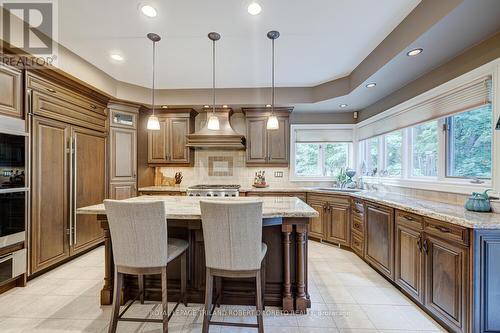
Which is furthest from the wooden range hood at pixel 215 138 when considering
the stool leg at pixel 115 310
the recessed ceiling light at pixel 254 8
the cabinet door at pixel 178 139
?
the stool leg at pixel 115 310

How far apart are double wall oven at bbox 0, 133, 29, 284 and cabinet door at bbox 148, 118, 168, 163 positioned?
6.74 ft

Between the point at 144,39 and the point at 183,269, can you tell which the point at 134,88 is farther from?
the point at 183,269

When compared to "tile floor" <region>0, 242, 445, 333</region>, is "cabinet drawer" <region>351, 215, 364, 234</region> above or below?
above

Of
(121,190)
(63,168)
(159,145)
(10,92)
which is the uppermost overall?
(10,92)

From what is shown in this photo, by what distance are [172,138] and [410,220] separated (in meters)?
3.88

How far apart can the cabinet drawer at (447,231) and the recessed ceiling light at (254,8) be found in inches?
92.0

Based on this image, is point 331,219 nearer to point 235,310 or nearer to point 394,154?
point 394,154

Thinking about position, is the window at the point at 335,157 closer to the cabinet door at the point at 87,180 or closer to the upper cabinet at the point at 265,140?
the upper cabinet at the point at 265,140

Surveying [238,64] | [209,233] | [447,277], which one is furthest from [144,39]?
[447,277]

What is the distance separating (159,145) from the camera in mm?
4516

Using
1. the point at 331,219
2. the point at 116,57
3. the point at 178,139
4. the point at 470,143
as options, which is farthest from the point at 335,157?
the point at 116,57

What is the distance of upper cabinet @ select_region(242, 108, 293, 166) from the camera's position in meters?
4.48

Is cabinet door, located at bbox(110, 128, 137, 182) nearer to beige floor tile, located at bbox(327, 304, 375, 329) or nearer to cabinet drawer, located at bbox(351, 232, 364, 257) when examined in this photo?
beige floor tile, located at bbox(327, 304, 375, 329)

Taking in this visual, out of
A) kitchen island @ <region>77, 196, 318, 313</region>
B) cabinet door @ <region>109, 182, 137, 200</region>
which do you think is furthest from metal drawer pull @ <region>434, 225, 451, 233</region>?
cabinet door @ <region>109, 182, 137, 200</region>
